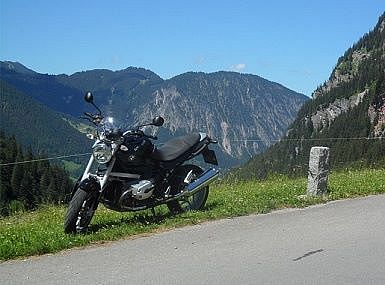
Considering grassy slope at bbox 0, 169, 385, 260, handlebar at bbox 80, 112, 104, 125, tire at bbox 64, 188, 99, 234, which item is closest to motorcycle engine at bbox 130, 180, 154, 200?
grassy slope at bbox 0, 169, 385, 260

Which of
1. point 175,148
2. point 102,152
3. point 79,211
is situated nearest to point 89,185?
point 79,211

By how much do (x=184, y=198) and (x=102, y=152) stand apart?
6.27 ft

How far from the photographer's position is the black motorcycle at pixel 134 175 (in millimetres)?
7664

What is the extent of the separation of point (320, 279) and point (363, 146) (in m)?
110

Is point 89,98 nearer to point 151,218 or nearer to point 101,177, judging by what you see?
point 101,177

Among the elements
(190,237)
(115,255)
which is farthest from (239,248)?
(115,255)

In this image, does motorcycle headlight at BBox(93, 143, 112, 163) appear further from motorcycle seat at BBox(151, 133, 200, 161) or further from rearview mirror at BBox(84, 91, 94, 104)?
motorcycle seat at BBox(151, 133, 200, 161)

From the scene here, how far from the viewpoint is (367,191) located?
11188 mm

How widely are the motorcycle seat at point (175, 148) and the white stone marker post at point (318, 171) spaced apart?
240 cm

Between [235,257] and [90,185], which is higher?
[90,185]

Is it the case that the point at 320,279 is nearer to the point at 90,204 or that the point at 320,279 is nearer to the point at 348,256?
the point at 348,256

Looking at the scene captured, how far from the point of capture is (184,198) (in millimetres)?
9148

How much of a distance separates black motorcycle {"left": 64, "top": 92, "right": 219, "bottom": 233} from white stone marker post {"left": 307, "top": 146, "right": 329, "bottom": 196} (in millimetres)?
2068

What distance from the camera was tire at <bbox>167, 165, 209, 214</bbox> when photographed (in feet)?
29.2
